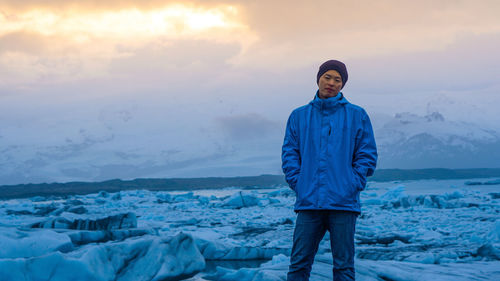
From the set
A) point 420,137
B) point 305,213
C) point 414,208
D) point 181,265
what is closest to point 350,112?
point 305,213

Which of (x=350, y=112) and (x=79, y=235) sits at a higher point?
(x=350, y=112)

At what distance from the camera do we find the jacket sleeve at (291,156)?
2.34 metres

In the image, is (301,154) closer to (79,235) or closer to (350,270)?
(350,270)

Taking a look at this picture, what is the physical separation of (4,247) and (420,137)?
106000 millimetres

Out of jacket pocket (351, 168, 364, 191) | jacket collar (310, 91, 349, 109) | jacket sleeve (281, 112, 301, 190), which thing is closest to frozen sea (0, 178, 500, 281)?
jacket sleeve (281, 112, 301, 190)

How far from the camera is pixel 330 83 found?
7.80 feet

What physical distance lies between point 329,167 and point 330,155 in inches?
2.2

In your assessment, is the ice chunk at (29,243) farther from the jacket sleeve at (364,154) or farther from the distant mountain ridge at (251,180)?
the distant mountain ridge at (251,180)

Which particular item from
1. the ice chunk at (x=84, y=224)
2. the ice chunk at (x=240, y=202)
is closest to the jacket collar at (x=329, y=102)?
the ice chunk at (x=84, y=224)

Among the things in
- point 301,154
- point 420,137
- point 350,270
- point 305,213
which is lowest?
point 350,270

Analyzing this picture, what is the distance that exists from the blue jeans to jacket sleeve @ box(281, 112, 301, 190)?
0.17m

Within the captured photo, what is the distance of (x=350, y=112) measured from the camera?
232 cm

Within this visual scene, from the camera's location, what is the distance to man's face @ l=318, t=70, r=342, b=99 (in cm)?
238

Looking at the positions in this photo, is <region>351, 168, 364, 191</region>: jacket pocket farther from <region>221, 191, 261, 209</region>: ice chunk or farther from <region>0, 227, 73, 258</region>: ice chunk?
<region>221, 191, 261, 209</region>: ice chunk
